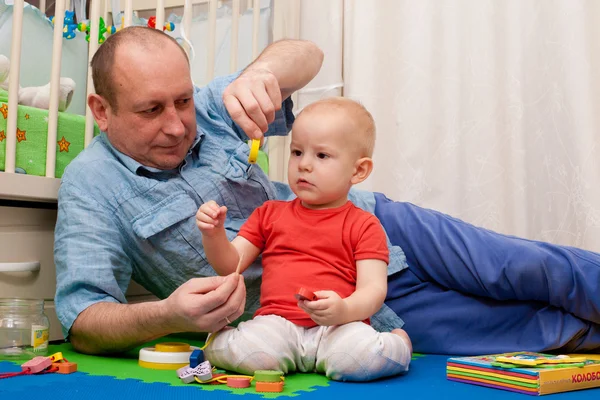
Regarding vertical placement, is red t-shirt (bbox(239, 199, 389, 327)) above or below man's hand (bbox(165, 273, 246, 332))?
above

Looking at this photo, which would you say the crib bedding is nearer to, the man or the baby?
the man

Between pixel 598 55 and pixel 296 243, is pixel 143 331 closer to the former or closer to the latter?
pixel 296 243

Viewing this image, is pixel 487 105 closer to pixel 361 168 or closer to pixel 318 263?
pixel 361 168

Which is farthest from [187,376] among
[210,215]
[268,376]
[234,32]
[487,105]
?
[487,105]

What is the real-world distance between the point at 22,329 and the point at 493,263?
83 cm

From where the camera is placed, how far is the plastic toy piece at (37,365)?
1076 mm

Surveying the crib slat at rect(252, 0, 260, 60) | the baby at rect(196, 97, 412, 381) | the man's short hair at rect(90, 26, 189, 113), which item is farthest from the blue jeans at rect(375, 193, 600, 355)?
the crib slat at rect(252, 0, 260, 60)

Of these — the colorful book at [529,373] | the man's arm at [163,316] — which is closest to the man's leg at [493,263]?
the colorful book at [529,373]

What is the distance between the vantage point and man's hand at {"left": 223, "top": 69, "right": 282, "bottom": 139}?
1169 mm

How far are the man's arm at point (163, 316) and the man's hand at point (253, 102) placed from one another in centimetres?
28

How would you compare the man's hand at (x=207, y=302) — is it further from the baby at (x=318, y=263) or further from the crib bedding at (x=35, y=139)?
the crib bedding at (x=35, y=139)

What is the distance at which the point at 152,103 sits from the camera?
1.24 meters

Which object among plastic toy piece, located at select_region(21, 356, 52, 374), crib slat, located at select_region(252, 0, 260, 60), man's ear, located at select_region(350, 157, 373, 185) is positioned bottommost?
plastic toy piece, located at select_region(21, 356, 52, 374)

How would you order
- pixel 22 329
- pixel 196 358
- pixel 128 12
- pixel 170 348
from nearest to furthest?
pixel 196 358 < pixel 170 348 < pixel 22 329 < pixel 128 12
